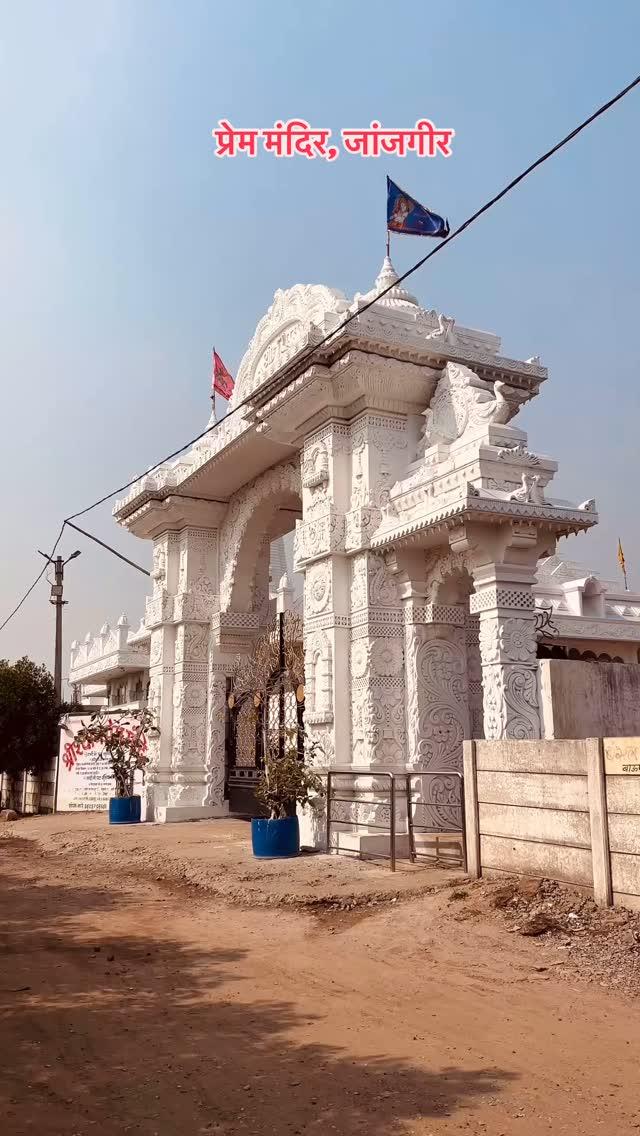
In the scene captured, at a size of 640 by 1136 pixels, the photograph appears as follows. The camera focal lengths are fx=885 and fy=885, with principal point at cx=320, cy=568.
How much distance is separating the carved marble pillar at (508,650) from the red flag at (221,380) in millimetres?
7298

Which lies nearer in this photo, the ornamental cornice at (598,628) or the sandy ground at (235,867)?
the sandy ground at (235,867)

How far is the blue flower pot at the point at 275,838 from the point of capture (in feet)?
26.4

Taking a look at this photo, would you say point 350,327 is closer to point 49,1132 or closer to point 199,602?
point 199,602

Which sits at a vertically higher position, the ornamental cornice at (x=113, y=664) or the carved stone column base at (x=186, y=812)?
the ornamental cornice at (x=113, y=664)

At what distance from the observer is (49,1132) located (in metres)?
2.64

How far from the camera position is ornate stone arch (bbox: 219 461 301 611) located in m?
12.0

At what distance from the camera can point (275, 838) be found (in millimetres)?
8031

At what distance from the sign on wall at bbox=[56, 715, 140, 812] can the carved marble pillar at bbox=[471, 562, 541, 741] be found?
893 centimetres

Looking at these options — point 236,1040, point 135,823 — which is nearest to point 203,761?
point 135,823

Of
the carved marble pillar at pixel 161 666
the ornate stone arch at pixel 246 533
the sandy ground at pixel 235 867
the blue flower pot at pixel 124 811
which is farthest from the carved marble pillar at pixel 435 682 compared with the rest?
the blue flower pot at pixel 124 811

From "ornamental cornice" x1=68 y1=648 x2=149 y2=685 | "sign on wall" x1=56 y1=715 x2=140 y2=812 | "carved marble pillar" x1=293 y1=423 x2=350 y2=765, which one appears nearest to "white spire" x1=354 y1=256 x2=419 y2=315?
"carved marble pillar" x1=293 y1=423 x2=350 y2=765

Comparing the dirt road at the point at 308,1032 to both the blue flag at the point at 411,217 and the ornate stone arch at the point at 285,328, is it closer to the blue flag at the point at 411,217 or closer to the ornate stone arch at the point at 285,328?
the ornate stone arch at the point at 285,328

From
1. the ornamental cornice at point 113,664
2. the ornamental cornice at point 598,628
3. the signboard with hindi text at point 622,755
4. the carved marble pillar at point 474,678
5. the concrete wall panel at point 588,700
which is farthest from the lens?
the ornamental cornice at point 113,664

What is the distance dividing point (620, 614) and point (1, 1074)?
1304 cm
